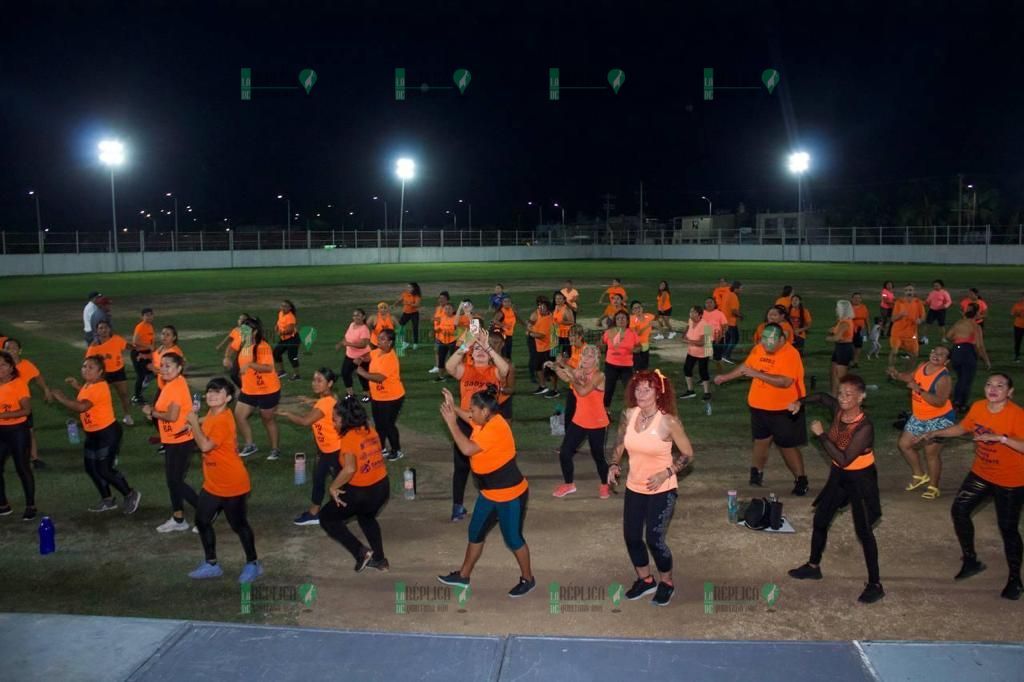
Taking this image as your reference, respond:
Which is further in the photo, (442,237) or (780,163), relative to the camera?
(780,163)

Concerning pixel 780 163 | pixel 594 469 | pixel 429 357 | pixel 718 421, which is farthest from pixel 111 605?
pixel 780 163

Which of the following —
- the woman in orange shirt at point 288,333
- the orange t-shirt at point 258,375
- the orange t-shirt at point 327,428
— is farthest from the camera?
the woman in orange shirt at point 288,333

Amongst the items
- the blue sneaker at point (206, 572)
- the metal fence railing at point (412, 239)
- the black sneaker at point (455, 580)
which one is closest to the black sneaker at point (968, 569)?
the black sneaker at point (455, 580)

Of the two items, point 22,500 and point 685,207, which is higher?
point 685,207

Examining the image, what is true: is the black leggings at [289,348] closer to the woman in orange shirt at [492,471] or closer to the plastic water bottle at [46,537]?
the plastic water bottle at [46,537]

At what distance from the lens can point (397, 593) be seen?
281 inches

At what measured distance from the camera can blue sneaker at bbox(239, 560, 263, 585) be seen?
734 centimetres

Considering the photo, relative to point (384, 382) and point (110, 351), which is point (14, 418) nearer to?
point (384, 382)

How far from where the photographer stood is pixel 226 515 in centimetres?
726

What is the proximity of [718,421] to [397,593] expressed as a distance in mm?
7643

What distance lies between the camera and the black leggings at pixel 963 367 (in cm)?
1331

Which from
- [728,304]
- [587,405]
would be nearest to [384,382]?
[587,405]

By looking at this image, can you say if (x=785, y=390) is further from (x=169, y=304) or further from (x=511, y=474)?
(x=169, y=304)

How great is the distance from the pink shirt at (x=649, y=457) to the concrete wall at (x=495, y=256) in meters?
60.2
